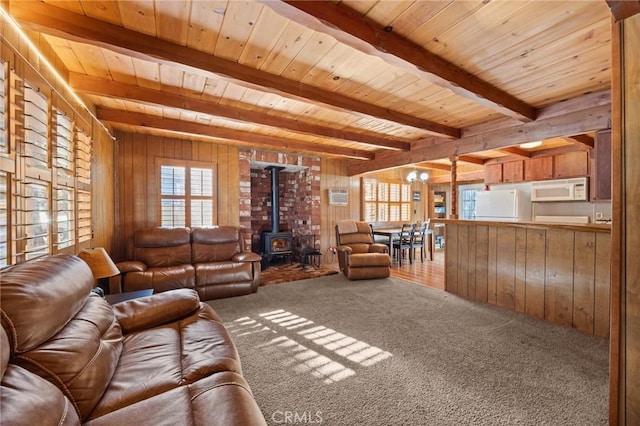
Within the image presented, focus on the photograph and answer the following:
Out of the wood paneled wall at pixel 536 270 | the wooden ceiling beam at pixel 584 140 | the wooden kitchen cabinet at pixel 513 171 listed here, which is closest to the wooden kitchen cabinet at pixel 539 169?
the wooden kitchen cabinet at pixel 513 171

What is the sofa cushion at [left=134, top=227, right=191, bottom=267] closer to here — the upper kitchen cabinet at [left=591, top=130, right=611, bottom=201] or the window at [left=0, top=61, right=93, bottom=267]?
the window at [left=0, top=61, right=93, bottom=267]

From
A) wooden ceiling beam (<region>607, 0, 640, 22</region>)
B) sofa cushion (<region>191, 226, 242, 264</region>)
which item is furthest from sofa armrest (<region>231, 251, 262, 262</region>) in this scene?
wooden ceiling beam (<region>607, 0, 640, 22</region>)

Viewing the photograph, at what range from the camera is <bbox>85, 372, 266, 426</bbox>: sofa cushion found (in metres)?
0.97

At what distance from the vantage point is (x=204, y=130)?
158 inches

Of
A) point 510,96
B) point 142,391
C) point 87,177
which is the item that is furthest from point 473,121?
point 87,177

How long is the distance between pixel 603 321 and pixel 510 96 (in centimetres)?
231

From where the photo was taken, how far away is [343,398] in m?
1.70

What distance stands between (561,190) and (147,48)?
20.9 ft

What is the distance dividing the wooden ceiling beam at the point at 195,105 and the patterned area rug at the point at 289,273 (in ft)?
7.67

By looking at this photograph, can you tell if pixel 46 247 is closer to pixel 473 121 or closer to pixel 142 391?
pixel 142 391

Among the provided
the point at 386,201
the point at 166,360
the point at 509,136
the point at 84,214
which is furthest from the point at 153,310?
the point at 386,201

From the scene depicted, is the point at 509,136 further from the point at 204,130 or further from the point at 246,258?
the point at 204,130

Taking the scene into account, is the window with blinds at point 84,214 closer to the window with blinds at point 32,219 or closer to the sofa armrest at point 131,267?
the sofa armrest at point 131,267

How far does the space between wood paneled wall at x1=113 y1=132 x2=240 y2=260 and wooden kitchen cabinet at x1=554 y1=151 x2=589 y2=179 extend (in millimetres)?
6209
